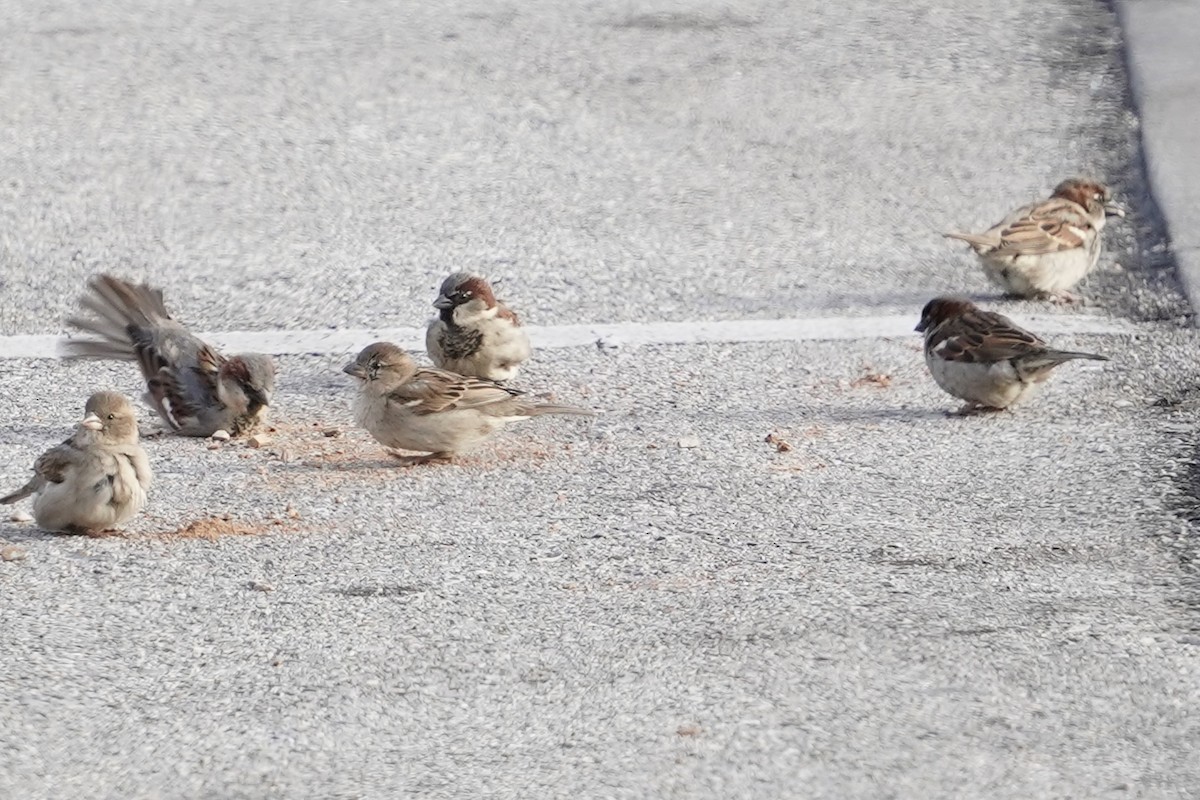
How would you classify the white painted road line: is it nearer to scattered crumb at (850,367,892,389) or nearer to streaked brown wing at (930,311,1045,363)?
scattered crumb at (850,367,892,389)

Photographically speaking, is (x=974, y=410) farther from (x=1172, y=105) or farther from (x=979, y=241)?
(x=1172, y=105)

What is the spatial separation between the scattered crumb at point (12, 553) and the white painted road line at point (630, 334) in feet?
8.14

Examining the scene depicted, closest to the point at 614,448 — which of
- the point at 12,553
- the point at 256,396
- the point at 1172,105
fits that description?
the point at 256,396

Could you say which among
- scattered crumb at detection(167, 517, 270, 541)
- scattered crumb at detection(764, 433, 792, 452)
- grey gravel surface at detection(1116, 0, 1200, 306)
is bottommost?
scattered crumb at detection(764, 433, 792, 452)

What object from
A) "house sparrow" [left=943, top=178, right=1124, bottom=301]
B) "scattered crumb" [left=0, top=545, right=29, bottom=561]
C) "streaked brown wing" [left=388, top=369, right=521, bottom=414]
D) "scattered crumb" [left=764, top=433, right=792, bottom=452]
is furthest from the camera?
"house sparrow" [left=943, top=178, right=1124, bottom=301]

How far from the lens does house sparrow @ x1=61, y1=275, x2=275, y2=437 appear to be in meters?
7.29

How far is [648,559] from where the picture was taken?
19.0ft

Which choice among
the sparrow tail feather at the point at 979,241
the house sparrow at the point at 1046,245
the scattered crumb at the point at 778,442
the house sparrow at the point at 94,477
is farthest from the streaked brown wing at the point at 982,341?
the house sparrow at the point at 94,477

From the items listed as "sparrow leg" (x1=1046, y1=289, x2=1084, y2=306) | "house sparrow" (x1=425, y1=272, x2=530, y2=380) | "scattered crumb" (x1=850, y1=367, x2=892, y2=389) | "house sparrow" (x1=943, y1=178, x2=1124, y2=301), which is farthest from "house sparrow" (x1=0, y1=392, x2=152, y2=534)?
"sparrow leg" (x1=1046, y1=289, x2=1084, y2=306)

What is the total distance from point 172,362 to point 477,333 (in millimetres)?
1196

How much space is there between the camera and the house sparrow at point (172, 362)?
23.9 ft

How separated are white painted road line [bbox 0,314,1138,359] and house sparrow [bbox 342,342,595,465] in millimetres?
1053

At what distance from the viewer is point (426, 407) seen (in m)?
7.07

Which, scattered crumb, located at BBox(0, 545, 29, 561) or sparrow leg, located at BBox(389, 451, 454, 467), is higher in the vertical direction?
scattered crumb, located at BBox(0, 545, 29, 561)
